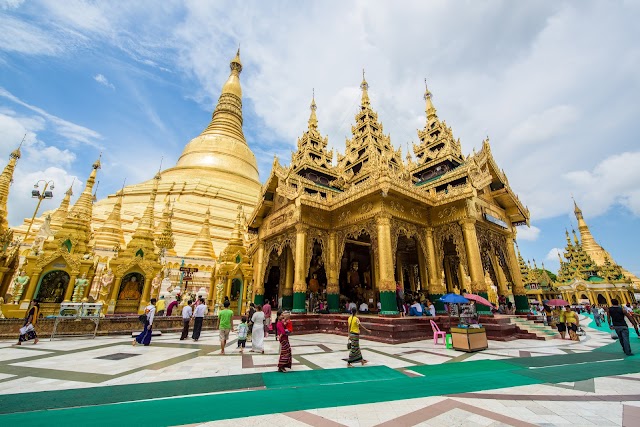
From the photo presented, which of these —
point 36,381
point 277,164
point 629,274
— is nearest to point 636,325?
point 277,164

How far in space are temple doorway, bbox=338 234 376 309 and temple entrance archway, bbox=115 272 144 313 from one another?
11257mm

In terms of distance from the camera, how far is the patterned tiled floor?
3.17m

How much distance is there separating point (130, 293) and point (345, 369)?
13277 millimetres

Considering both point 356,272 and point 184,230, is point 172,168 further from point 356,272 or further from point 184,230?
point 356,272

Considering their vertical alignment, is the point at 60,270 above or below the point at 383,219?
below

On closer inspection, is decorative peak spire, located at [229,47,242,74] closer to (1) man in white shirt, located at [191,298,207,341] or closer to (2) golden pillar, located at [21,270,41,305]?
(2) golden pillar, located at [21,270,41,305]

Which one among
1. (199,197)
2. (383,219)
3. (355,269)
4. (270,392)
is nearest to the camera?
(270,392)

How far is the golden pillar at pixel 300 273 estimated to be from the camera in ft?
40.8

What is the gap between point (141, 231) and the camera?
1538cm

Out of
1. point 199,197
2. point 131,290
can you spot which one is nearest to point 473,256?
point 131,290

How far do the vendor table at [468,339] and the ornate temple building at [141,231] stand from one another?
559 inches

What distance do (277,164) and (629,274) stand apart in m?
57.2

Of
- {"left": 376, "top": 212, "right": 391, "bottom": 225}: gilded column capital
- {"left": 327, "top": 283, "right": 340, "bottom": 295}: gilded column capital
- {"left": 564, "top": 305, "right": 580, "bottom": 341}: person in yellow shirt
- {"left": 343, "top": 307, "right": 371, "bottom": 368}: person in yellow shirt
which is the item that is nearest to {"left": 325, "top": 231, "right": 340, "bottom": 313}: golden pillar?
{"left": 327, "top": 283, "right": 340, "bottom": 295}: gilded column capital

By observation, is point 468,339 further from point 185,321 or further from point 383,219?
point 185,321
